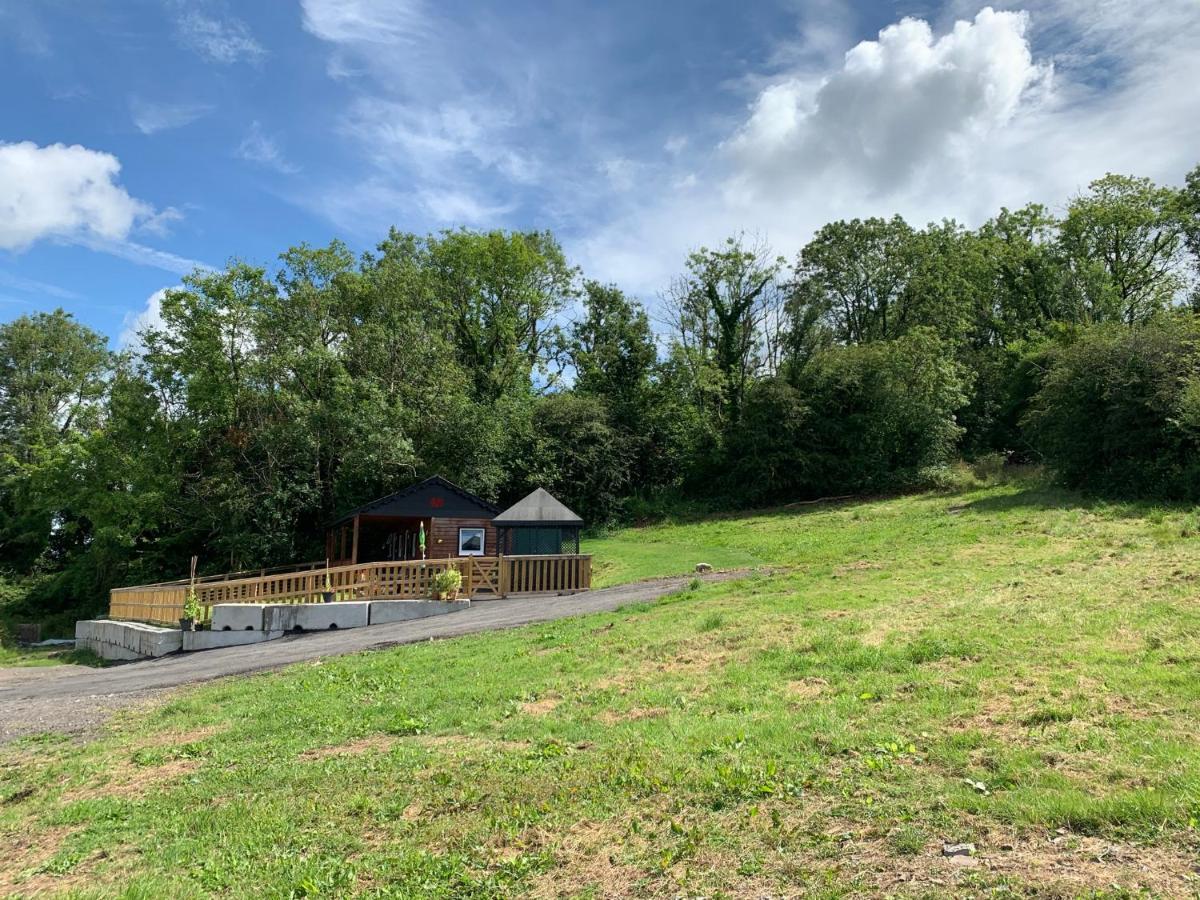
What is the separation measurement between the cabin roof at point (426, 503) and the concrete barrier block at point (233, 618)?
24.9 feet

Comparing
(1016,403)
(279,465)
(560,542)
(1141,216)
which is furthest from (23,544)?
(1141,216)

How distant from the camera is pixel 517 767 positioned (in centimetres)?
591

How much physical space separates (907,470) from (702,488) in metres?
10.3

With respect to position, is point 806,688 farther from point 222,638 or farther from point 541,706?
point 222,638

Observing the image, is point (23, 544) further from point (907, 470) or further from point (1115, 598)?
point (1115, 598)

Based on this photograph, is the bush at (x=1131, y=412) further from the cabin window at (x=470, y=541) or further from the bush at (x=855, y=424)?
the cabin window at (x=470, y=541)

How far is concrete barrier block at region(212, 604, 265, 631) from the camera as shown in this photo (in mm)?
18109

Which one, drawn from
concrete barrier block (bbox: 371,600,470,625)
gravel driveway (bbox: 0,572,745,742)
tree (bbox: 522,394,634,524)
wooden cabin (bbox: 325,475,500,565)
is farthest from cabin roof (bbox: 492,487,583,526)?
tree (bbox: 522,394,634,524)

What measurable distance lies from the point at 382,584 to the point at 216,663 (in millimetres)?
5494

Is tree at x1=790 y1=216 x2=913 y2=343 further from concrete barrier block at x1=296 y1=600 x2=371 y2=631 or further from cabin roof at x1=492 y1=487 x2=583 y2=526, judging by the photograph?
concrete barrier block at x1=296 y1=600 x2=371 y2=631

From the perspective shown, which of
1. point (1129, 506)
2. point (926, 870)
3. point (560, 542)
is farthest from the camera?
point (560, 542)

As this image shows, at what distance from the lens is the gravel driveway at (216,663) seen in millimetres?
11297

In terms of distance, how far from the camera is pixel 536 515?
2372 cm

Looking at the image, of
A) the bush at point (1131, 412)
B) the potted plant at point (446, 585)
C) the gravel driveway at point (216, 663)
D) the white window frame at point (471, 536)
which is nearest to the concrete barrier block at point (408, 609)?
the potted plant at point (446, 585)
